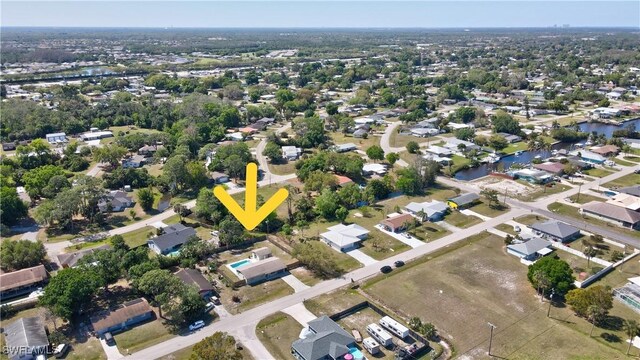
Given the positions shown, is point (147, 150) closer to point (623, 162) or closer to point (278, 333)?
point (278, 333)

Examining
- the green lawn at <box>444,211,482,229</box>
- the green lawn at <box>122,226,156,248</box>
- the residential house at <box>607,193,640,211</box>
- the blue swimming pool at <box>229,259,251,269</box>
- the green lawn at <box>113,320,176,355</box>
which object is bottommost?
the green lawn at <box>113,320,176,355</box>

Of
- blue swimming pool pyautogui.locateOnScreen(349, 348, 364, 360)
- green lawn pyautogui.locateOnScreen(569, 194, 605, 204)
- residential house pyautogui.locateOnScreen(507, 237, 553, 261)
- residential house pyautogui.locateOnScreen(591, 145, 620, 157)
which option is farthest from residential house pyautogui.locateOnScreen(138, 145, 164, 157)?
residential house pyautogui.locateOnScreen(591, 145, 620, 157)

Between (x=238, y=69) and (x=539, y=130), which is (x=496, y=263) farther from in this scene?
(x=238, y=69)

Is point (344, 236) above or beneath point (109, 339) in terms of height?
above

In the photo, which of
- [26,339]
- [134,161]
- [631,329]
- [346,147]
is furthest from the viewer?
[346,147]

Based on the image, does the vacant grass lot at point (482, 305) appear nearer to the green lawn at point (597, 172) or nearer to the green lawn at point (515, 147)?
the green lawn at point (597, 172)

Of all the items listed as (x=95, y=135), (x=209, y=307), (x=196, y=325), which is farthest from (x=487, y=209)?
(x=95, y=135)

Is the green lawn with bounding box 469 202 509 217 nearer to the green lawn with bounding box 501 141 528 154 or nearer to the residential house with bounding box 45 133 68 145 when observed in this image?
the green lawn with bounding box 501 141 528 154
